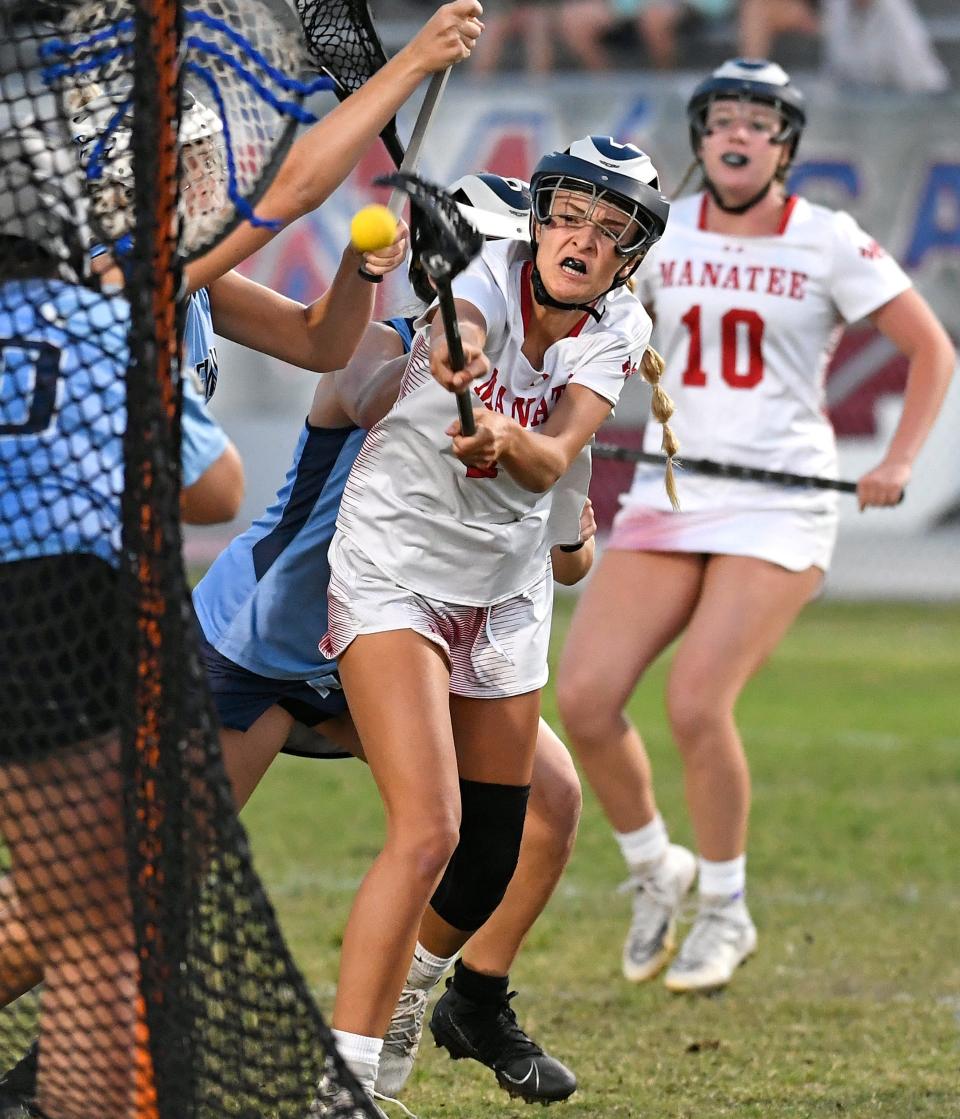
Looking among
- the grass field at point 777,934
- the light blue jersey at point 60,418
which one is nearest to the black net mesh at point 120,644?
the light blue jersey at point 60,418

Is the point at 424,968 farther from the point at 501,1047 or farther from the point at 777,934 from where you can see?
the point at 777,934

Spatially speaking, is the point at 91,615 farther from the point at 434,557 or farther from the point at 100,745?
the point at 434,557

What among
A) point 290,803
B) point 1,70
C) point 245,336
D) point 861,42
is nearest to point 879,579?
point 861,42

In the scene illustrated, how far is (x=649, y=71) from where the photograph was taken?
15062 millimetres

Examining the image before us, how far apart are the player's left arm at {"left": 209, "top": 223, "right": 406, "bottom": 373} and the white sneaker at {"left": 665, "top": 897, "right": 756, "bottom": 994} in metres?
2.27

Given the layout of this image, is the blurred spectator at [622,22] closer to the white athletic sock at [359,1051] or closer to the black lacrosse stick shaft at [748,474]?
the black lacrosse stick shaft at [748,474]

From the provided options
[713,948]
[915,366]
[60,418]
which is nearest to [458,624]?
[60,418]

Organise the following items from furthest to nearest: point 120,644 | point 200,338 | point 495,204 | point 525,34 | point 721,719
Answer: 1. point 525,34
2. point 721,719
3. point 495,204
4. point 200,338
5. point 120,644

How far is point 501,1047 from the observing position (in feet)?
13.5

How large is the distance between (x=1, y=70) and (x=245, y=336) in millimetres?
940

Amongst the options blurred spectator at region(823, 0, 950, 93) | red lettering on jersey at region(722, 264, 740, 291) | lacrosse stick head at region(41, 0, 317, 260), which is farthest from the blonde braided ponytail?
blurred spectator at region(823, 0, 950, 93)

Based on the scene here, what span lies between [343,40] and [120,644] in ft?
5.02

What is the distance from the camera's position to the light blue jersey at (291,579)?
12.7ft

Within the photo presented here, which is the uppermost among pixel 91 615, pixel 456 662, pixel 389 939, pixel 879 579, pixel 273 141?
pixel 273 141
